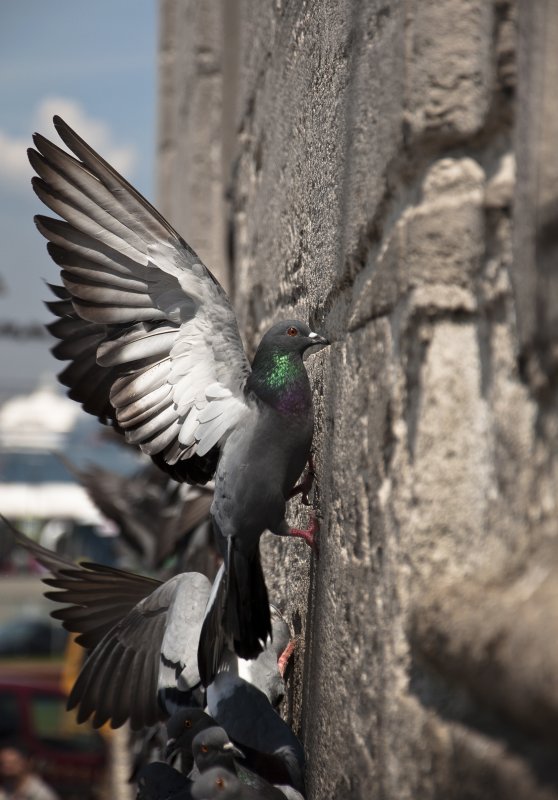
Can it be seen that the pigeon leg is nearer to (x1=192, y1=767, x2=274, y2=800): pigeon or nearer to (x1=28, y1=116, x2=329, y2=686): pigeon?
(x1=28, y1=116, x2=329, y2=686): pigeon

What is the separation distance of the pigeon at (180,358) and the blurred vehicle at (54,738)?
29.7 ft

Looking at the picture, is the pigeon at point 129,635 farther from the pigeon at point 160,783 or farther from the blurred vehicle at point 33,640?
the blurred vehicle at point 33,640

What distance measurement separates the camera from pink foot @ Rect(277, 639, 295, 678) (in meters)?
2.55

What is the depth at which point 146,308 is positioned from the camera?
2.28 m

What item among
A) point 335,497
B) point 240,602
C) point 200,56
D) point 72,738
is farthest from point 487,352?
point 72,738

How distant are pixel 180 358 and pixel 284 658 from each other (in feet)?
2.71

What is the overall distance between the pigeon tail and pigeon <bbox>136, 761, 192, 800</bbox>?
0.99 feet

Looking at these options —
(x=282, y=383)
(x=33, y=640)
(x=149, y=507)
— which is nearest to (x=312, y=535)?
(x=282, y=383)

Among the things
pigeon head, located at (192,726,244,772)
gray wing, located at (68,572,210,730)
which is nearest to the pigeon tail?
pigeon head, located at (192,726,244,772)

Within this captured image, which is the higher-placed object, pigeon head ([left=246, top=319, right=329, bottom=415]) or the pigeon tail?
pigeon head ([left=246, top=319, right=329, bottom=415])

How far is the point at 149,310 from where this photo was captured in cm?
227

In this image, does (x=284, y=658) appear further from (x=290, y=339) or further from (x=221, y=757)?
(x=290, y=339)

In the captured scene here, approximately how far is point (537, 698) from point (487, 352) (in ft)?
1.57

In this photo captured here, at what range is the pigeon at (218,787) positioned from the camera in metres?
1.95
